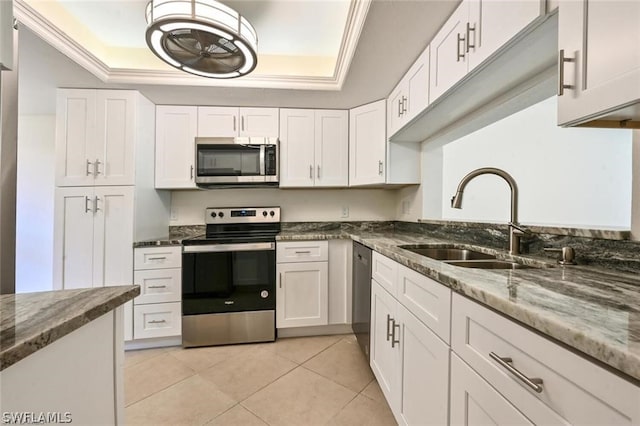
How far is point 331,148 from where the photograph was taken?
8.34ft

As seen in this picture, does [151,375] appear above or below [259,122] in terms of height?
below

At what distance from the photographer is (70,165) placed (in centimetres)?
206

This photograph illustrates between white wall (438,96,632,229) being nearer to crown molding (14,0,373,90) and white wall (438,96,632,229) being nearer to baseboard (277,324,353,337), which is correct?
crown molding (14,0,373,90)

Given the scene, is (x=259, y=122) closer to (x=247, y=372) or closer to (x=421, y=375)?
(x=247, y=372)

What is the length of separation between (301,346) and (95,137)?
2429 mm

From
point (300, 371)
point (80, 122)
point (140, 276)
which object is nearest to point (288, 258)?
point (300, 371)

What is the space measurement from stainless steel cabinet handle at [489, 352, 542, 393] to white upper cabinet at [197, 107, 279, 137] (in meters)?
2.34

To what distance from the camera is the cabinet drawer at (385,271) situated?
1288 mm

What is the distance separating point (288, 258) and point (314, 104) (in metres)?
1.47

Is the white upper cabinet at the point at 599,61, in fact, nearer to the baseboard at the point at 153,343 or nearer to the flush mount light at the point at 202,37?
the flush mount light at the point at 202,37

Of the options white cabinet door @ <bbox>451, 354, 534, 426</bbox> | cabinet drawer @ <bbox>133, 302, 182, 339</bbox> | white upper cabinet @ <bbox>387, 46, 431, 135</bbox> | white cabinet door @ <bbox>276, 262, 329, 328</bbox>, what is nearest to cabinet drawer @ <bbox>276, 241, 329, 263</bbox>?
white cabinet door @ <bbox>276, 262, 329, 328</bbox>

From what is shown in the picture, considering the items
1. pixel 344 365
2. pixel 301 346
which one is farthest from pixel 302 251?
pixel 344 365

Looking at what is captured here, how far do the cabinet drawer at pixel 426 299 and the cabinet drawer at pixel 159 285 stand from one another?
182cm

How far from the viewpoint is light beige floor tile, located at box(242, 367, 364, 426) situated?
1.38 meters
